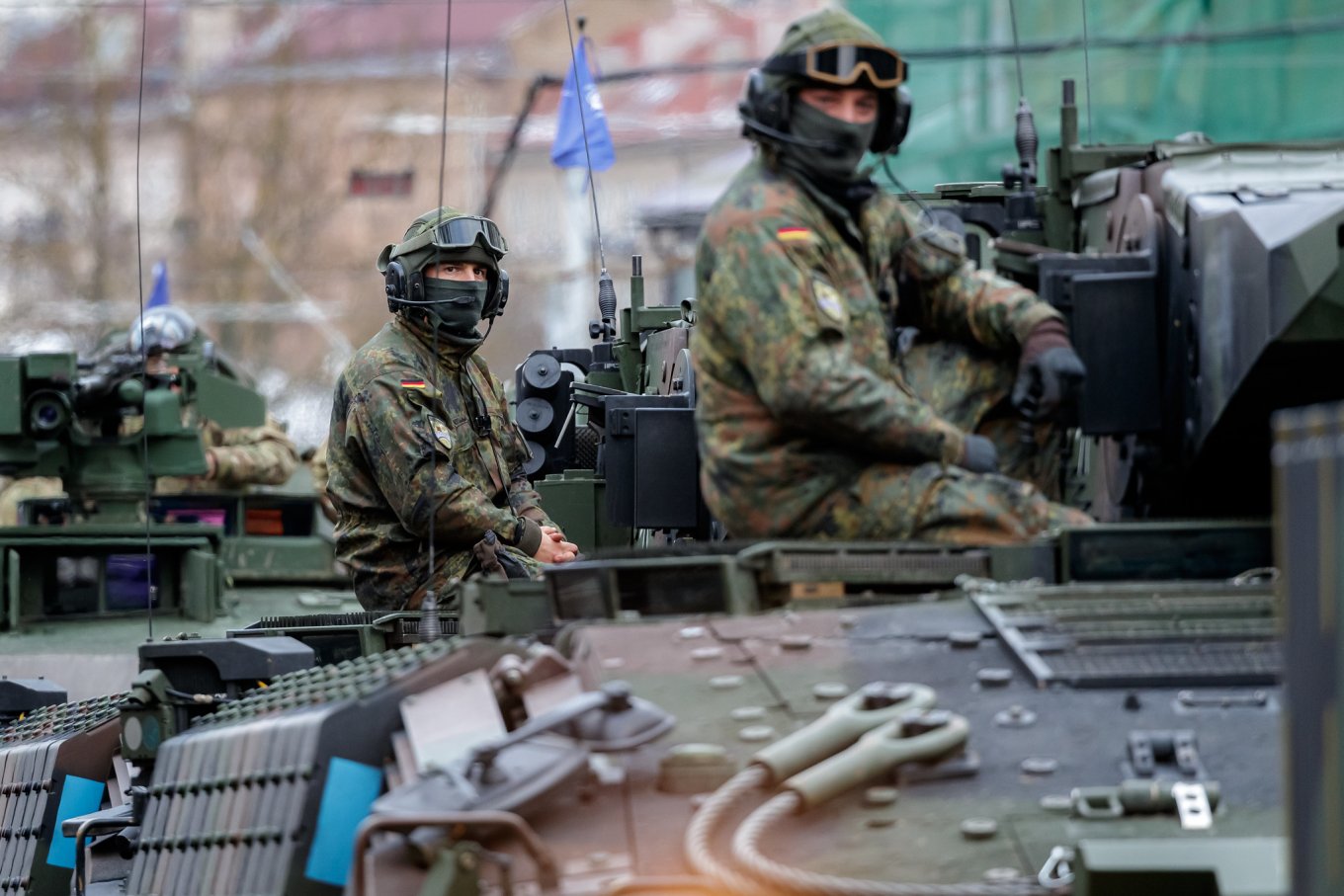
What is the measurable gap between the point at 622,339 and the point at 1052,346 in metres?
5.79

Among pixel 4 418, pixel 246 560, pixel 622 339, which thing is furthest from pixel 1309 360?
pixel 246 560

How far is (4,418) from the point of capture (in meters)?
15.3

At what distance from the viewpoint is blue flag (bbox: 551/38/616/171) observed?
15.1 m

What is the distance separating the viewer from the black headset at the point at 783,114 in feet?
23.3

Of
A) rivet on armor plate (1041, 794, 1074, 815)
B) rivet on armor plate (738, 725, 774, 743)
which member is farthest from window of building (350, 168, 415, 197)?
rivet on armor plate (1041, 794, 1074, 815)

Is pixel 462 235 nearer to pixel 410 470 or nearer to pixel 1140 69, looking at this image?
pixel 410 470

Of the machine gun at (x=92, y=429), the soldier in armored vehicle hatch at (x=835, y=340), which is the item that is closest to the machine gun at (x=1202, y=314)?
the soldier in armored vehicle hatch at (x=835, y=340)

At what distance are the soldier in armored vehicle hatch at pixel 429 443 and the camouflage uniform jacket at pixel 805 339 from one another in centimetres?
252

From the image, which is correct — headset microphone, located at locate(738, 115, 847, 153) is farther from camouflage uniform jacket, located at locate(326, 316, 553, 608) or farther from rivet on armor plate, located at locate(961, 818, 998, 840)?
camouflage uniform jacket, located at locate(326, 316, 553, 608)

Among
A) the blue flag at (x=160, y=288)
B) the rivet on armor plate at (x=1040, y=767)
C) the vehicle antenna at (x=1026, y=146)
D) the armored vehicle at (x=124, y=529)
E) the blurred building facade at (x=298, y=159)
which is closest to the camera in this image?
the rivet on armor plate at (x=1040, y=767)

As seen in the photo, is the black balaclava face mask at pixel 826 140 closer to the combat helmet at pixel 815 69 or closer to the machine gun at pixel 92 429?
the combat helmet at pixel 815 69

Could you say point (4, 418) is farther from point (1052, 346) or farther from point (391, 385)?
point (1052, 346)

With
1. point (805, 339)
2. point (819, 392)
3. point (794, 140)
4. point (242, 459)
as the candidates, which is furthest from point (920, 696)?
point (242, 459)

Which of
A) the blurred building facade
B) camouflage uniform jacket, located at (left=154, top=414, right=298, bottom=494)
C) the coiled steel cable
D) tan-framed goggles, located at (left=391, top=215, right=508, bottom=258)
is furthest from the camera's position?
the blurred building facade
